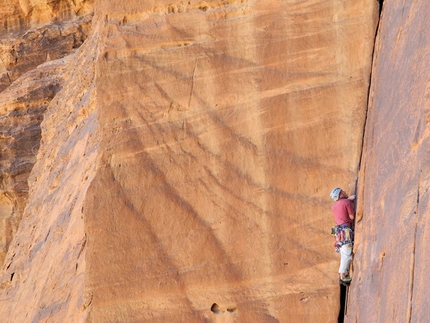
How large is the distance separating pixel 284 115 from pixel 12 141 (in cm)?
1147

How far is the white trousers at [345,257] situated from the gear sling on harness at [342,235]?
0.15ft

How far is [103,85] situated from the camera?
10648mm

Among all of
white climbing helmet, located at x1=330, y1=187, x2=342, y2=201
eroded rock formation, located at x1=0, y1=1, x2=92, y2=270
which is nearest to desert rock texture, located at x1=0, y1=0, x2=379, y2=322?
white climbing helmet, located at x1=330, y1=187, x2=342, y2=201

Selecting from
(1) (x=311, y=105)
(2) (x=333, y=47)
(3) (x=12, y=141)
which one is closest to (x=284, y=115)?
(1) (x=311, y=105)

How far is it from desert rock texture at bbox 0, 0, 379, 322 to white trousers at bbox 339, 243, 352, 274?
1.20ft

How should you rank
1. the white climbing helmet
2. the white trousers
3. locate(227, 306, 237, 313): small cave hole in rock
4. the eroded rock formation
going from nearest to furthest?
the white trousers
the white climbing helmet
locate(227, 306, 237, 313): small cave hole in rock
the eroded rock formation

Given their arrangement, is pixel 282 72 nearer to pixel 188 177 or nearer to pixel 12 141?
pixel 188 177

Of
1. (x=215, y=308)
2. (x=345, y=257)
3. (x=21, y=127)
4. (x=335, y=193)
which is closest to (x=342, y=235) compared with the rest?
(x=345, y=257)

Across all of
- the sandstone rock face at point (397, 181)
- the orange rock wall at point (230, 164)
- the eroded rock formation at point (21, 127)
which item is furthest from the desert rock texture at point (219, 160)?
the eroded rock formation at point (21, 127)

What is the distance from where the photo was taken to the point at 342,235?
9578 millimetres

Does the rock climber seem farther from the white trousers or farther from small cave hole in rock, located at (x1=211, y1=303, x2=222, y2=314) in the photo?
small cave hole in rock, located at (x1=211, y1=303, x2=222, y2=314)

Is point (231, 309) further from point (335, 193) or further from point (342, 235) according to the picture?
point (335, 193)

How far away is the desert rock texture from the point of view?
10.0 metres

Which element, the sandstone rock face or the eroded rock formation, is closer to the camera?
the sandstone rock face
